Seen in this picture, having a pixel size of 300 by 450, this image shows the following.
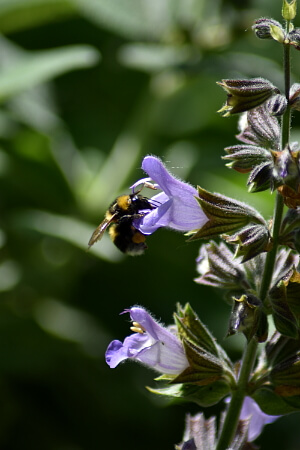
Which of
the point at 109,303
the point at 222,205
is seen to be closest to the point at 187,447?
the point at 222,205

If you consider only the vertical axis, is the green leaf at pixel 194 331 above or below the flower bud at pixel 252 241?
below

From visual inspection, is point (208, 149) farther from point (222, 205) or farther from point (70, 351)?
point (222, 205)

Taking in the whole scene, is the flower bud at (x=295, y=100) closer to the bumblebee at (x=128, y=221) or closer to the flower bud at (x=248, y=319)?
the flower bud at (x=248, y=319)

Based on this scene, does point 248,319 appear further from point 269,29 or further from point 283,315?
point 269,29

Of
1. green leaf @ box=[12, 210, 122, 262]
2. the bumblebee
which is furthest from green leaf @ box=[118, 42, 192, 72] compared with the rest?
the bumblebee

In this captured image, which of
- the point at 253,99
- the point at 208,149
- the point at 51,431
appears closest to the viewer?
the point at 253,99

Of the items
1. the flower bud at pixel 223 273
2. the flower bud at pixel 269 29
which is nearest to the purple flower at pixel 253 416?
the flower bud at pixel 223 273
